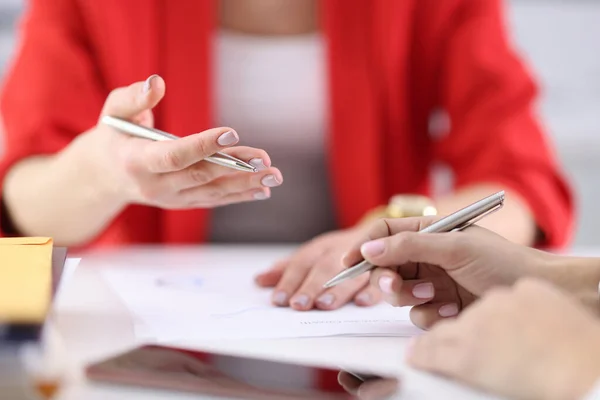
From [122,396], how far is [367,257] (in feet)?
0.39

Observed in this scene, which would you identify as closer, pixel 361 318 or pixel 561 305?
pixel 561 305

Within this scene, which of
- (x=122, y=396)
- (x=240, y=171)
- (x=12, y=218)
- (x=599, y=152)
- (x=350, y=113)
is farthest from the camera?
(x=599, y=152)

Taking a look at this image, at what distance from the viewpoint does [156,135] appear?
1.21ft

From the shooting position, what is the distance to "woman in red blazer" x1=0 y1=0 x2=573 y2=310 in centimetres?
41

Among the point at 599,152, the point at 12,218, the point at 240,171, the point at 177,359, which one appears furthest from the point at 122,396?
the point at 599,152

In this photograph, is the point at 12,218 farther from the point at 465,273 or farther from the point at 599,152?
the point at 599,152

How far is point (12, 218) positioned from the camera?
1.86 ft

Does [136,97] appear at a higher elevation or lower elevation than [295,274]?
higher

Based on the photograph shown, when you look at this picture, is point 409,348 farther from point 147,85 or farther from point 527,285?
point 147,85

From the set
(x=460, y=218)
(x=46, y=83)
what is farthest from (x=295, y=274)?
(x=46, y=83)

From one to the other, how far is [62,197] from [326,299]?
0.77ft

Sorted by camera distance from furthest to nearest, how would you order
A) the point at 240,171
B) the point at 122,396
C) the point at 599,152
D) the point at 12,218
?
the point at 599,152 → the point at 12,218 → the point at 240,171 → the point at 122,396

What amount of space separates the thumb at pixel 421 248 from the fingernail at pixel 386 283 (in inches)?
0.4

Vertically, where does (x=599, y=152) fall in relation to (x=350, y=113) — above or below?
below
